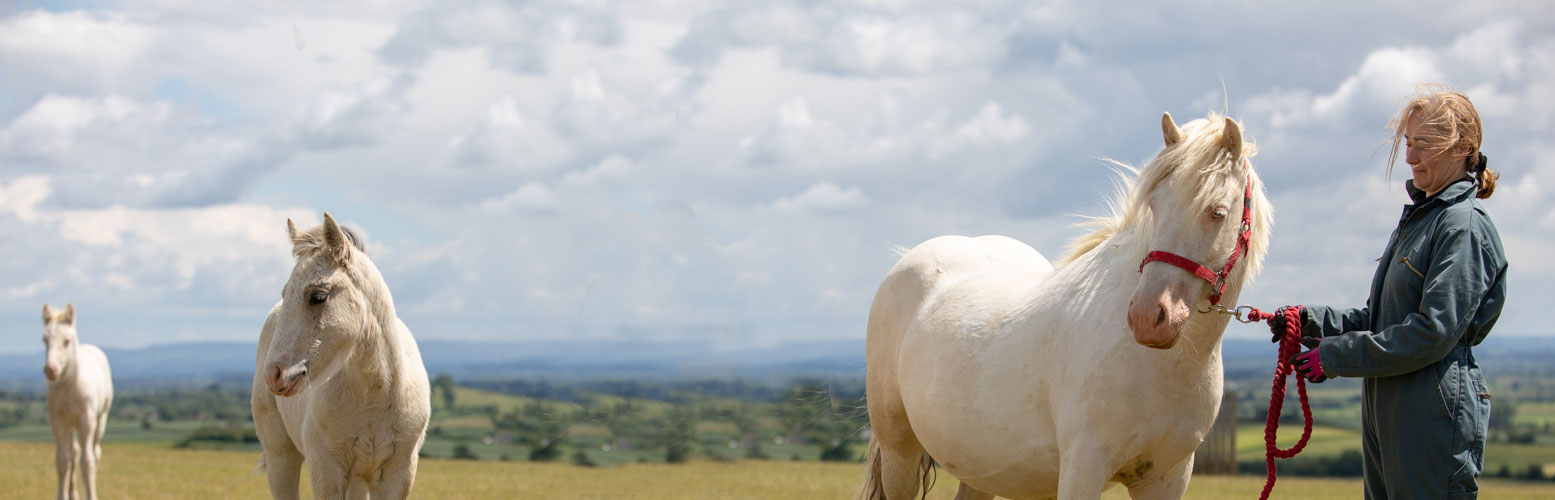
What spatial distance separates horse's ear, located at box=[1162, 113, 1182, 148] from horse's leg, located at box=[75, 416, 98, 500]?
557 inches

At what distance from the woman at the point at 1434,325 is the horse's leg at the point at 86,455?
14.6m

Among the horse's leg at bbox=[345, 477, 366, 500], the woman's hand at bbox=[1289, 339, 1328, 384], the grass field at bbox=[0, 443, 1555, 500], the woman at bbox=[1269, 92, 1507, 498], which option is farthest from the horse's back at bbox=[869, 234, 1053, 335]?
the horse's leg at bbox=[345, 477, 366, 500]

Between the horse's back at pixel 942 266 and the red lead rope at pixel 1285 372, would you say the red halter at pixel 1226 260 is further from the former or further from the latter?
the horse's back at pixel 942 266

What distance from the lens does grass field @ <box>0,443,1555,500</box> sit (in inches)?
372

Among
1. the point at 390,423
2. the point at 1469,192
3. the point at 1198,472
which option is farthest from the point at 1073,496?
the point at 1198,472

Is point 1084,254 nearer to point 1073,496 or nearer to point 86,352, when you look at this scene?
point 1073,496

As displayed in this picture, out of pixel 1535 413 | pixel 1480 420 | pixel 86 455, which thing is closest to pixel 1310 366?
pixel 1480 420

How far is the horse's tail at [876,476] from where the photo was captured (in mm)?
6215

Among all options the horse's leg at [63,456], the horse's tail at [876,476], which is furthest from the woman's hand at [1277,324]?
the horse's leg at [63,456]

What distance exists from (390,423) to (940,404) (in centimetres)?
326

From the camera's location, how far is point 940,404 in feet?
16.1

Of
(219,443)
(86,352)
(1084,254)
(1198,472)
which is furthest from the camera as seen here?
(219,443)

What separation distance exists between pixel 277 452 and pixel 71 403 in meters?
9.17

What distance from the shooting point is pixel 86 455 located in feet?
43.5
